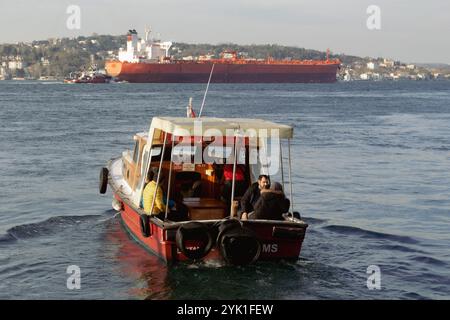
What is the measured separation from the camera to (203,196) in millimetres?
15703

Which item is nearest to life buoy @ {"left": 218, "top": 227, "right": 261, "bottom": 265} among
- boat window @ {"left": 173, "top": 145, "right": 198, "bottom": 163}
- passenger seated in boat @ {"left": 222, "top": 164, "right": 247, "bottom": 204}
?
passenger seated in boat @ {"left": 222, "top": 164, "right": 247, "bottom": 204}

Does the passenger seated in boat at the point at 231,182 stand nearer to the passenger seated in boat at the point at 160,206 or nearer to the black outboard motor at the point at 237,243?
the passenger seated in boat at the point at 160,206

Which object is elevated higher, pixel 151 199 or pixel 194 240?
pixel 151 199

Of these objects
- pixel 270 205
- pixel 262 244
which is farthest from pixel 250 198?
pixel 262 244

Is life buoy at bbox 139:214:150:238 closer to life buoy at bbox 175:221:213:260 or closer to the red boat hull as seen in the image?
the red boat hull

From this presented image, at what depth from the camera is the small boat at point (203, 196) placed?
42.7 feet

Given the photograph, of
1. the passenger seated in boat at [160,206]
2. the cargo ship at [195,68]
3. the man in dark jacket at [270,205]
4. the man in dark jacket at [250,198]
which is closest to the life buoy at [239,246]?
the man in dark jacket at [270,205]

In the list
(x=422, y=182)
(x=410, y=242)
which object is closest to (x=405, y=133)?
(x=422, y=182)

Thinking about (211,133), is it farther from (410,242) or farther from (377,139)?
(377,139)

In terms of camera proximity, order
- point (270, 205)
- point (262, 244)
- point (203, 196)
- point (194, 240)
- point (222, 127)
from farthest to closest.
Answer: point (203, 196), point (222, 127), point (270, 205), point (262, 244), point (194, 240)

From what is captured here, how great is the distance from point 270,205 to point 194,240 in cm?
153

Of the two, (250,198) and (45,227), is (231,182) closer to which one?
(250,198)

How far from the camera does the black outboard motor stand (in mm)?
12844
